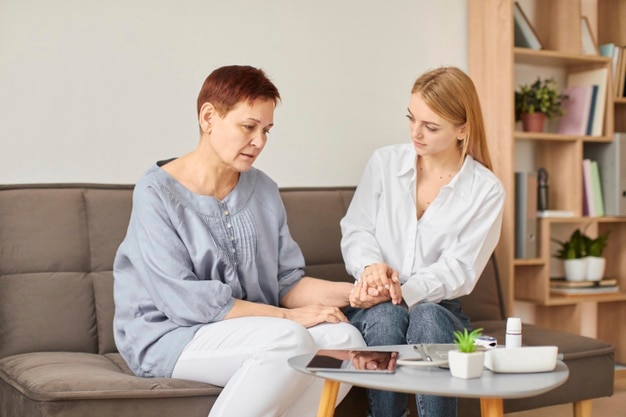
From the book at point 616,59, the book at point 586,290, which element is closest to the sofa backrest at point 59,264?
the book at point 586,290

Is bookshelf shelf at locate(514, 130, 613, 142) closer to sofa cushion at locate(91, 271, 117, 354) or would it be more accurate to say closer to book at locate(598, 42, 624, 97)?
book at locate(598, 42, 624, 97)

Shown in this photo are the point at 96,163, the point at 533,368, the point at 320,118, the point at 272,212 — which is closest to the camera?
the point at 533,368

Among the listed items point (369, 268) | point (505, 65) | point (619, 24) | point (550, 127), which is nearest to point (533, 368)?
point (369, 268)

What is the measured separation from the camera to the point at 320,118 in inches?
136

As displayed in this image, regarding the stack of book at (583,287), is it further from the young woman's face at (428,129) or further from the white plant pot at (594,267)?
the young woman's face at (428,129)

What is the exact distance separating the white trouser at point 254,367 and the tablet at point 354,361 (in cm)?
13

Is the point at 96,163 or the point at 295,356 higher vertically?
the point at 96,163

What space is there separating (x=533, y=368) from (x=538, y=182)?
6.93ft

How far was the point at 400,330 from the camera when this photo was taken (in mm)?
2363

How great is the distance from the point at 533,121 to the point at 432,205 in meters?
1.18

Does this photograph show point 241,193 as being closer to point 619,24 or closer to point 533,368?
point 533,368

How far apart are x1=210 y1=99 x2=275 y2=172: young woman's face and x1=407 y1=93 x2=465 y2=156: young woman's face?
57 centimetres

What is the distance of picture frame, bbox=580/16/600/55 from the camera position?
3947 millimetres

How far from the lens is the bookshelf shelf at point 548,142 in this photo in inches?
142
